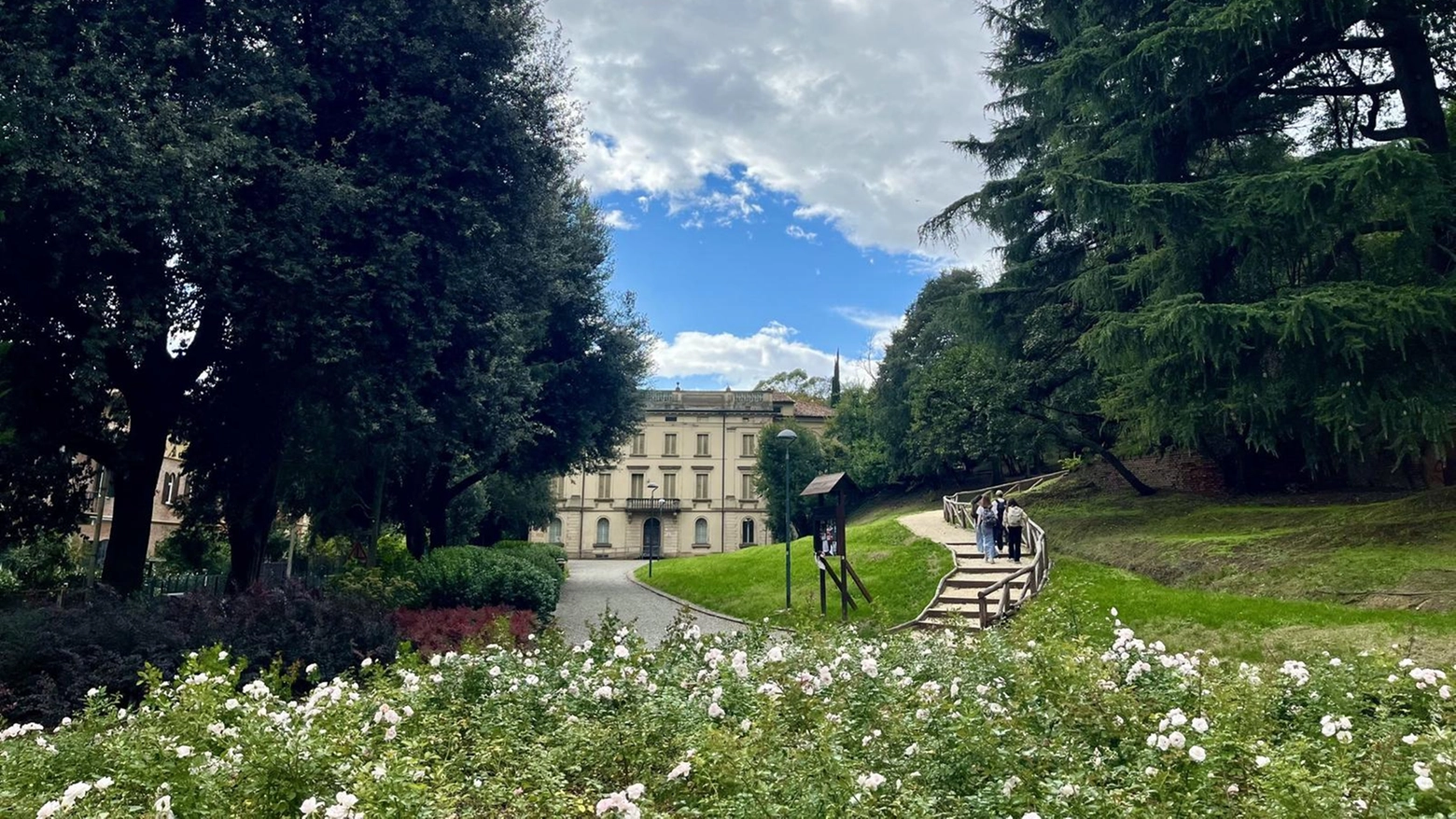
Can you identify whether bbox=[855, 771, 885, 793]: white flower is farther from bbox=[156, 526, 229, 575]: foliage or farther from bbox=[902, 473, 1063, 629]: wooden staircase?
bbox=[156, 526, 229, 575]: foliage

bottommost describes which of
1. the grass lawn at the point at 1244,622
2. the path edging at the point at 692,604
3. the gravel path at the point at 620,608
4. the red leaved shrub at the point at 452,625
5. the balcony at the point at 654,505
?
the gravel path at the point at 620,608

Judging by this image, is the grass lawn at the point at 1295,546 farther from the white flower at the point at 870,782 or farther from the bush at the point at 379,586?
the bush at the point at 379,586

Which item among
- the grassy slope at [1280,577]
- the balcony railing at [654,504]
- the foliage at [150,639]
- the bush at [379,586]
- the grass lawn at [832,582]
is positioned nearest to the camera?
the foliage at [150,639]

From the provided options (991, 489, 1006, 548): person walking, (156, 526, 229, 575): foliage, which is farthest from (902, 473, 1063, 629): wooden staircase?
(156, 526, 229, 575): foliage

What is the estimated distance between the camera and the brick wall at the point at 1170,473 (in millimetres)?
22484

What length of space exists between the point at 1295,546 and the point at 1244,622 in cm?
329

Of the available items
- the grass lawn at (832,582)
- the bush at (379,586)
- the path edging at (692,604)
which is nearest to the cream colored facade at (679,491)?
the path edging at (692,604)

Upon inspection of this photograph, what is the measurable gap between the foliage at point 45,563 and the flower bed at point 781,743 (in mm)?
11780

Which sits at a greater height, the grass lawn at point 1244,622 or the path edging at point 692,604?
the grass lawn at point 1244,622

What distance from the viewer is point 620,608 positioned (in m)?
21.7

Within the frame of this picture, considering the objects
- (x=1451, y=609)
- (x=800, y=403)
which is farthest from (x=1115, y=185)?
(x=800, y=403)

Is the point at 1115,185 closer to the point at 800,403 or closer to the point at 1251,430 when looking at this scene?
the point at 1251,430

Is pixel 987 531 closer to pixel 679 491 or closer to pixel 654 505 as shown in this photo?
pixel 654 505

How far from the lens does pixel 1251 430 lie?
1469 cm
